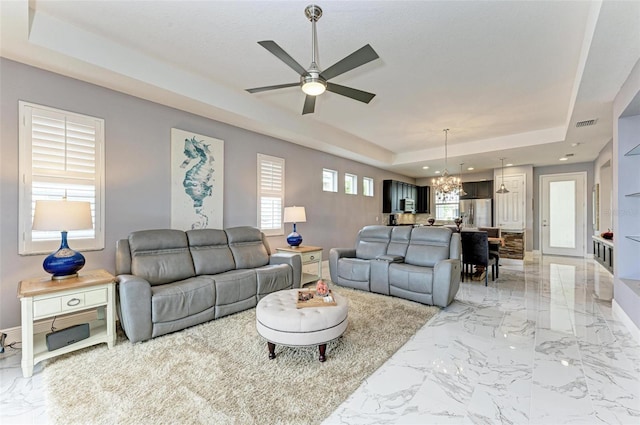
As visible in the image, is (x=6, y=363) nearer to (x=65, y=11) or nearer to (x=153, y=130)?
(x=153, y=130)

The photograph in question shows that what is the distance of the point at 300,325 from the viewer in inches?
89.6

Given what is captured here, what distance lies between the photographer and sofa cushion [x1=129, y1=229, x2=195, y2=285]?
309 centimetres

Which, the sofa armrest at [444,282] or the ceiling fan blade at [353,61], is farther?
the sofa armrest at [444,282]

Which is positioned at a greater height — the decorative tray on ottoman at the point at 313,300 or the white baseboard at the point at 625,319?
the decorative tray on ottoman at the point at 313,300

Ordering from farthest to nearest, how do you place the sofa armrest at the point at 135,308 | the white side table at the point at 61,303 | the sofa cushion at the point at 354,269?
1. the sofa cushion at the point at 354,269
2. the sofa armrest at the point at 135,308
3. the white side table at the point at 61,303

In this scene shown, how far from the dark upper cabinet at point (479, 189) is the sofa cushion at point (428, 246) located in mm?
5208

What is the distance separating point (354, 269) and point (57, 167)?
12.3ft

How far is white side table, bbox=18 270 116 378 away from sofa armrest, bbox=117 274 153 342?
9 centimetres

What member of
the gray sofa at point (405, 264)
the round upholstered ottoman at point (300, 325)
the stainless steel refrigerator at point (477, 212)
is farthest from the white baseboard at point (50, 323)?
the stainless steel refrigerator at point (477, 212)

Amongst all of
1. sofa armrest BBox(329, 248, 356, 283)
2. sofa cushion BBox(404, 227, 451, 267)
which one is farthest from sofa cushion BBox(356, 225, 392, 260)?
sofa cushion BBox(404, 227, 451, 267)

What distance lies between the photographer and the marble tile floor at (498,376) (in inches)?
68.8

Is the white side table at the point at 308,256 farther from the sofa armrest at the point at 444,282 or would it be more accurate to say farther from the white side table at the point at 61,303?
→ the white side table at the point at 61,303

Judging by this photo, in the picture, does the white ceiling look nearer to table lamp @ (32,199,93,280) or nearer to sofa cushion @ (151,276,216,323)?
table lamp @ (32,199,93,280)

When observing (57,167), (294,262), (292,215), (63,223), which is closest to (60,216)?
(63,223)
